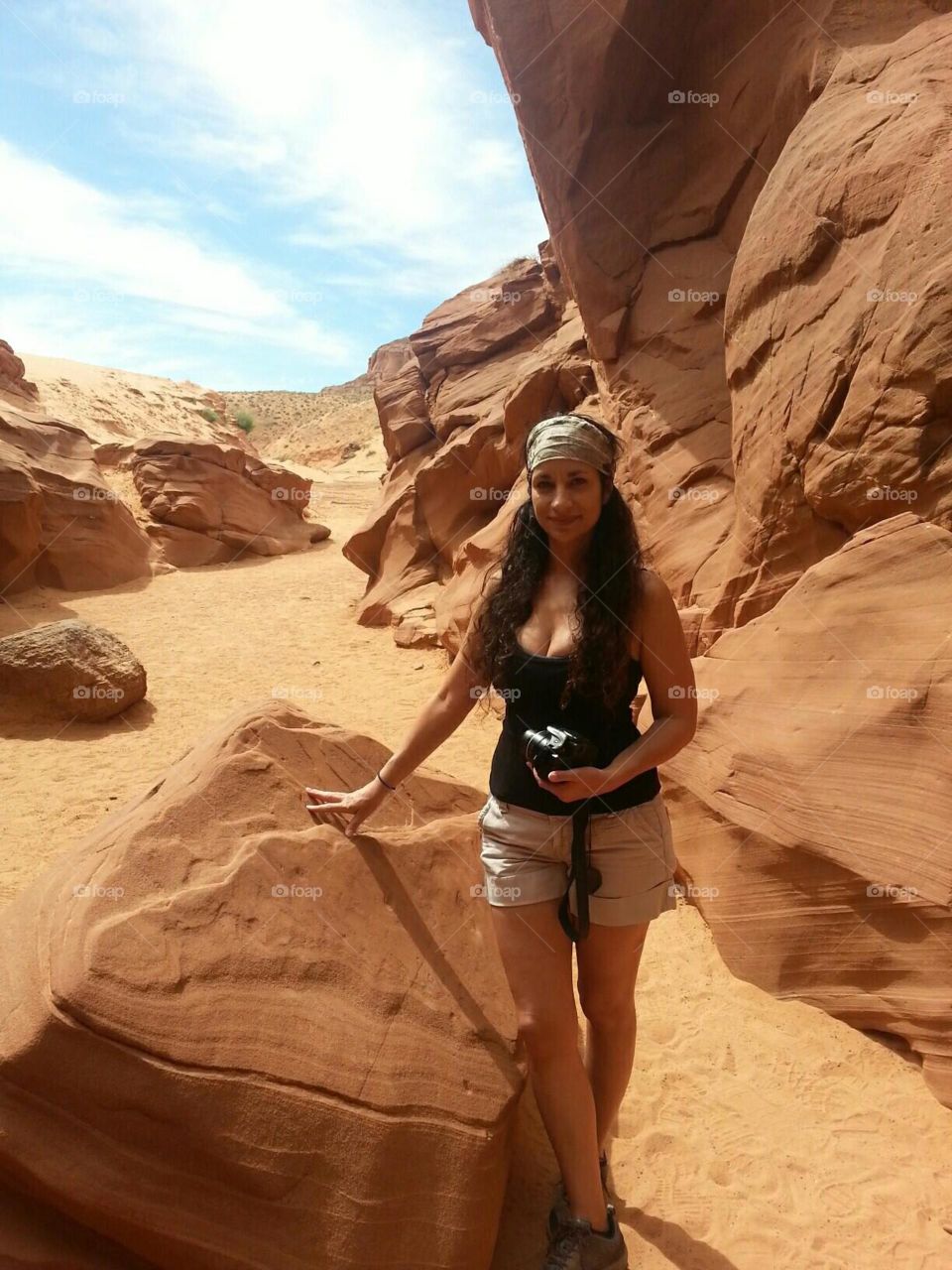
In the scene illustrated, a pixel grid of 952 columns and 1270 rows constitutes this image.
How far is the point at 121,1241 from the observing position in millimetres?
2104

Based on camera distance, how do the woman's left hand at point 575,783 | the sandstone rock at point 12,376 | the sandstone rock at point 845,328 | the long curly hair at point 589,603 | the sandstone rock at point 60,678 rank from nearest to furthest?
1. the woman's left hand at point 575,783
2. the long curly hair at point 589,603
3. the sandstone rock at point 845,328
4. the sandstone rock at point 60,678
5. the sandstone rock at point 12,376

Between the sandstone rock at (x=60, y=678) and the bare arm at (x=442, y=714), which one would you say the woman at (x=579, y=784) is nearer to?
the bare arm at (x=442, y=714)

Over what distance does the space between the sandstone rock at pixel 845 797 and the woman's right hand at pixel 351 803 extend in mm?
2203

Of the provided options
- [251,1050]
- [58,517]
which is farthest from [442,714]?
[58,517]

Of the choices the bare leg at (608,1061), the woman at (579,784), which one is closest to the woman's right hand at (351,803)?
the woman at (579,784)

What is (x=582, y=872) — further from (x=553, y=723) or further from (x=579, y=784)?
(x=553, y=723)

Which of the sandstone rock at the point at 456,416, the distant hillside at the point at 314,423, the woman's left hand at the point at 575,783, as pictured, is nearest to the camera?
the woman's left hand at the point at 575,783

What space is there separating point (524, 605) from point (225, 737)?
144cm

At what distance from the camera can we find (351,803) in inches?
105

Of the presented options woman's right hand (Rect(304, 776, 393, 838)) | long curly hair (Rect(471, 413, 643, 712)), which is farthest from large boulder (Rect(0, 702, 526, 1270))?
long curly hair (Rect(471, 413, 643, 712))

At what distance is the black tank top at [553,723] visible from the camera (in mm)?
2014

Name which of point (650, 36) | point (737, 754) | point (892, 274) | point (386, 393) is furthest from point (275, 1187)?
point (386, 393)

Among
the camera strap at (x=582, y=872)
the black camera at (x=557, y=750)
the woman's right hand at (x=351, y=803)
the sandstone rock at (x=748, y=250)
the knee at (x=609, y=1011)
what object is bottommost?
the knee at (x=609, y=1011)

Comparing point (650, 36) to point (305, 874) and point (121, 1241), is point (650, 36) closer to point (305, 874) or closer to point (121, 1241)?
point (305, 874)
